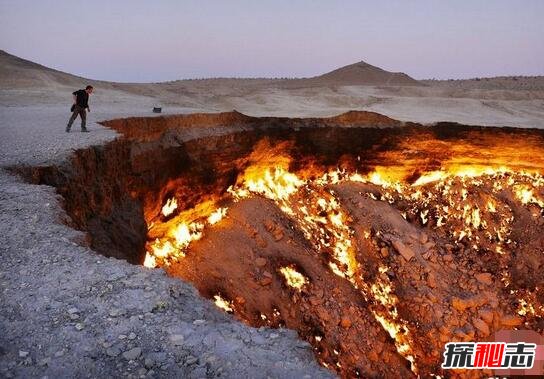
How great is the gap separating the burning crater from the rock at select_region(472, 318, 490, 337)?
43 mm

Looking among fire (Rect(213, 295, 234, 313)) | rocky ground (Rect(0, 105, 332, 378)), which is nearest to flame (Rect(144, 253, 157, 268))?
fire (Rect(213, 295, 234, 313))

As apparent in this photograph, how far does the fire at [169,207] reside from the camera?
33.0 ft

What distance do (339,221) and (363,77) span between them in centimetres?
3724

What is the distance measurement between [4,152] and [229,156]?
5.80 m

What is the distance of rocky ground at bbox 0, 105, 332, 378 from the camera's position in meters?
2.76

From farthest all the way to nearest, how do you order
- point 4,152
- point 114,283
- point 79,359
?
point 4,152
point 114,283
point 79,359

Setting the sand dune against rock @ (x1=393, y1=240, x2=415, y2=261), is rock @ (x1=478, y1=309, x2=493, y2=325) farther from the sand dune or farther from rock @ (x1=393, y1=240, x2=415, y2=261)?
the sand dune

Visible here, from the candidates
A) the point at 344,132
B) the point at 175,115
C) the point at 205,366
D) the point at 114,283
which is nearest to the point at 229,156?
the point at 175,115

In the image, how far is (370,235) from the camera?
11414mm

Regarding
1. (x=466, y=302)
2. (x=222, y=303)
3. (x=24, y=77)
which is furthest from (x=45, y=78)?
(x=466, y=302)

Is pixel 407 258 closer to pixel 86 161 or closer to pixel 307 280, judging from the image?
→ pixel 307 280

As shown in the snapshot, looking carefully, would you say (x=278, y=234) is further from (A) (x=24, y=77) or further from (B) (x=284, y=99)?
(A) (x=24, y=77)

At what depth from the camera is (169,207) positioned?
33.5 ft

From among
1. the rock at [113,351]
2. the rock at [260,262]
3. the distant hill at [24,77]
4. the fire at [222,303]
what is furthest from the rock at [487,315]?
the distant hill at [24,77]
